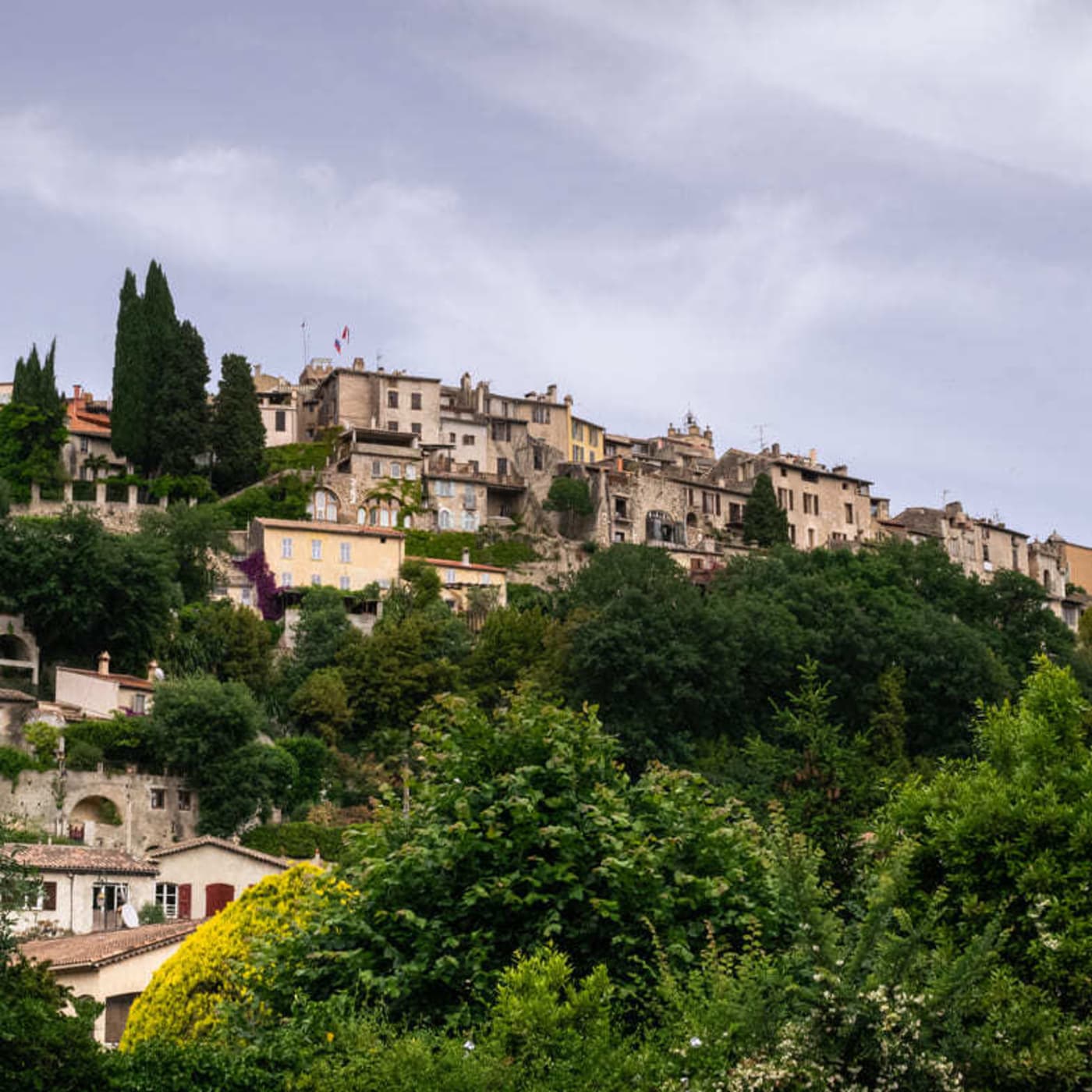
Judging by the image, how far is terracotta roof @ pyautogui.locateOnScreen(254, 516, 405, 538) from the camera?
268ft

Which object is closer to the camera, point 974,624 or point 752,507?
point 974,624

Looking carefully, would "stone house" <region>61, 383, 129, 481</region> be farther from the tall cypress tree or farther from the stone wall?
the stone wall

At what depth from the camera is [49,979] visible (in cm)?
2669

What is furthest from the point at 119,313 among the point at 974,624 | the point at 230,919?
the point at 230,919

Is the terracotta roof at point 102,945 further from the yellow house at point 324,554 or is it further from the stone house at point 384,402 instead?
the stone house at point 384,402

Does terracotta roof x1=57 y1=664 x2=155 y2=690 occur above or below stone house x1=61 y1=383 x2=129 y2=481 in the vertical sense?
below

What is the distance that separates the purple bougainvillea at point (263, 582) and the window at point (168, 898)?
31791 millimetres

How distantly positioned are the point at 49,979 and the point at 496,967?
31.6 ft

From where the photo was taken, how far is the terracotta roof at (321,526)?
81688 mm

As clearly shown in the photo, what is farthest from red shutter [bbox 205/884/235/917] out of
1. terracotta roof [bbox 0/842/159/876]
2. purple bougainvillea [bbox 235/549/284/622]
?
purple bougainvillea [bbox 235/549/284/622]

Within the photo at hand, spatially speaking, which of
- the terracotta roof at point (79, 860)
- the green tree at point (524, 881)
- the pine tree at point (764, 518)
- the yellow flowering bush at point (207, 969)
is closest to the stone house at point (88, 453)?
the pine tree at point (764, 518)

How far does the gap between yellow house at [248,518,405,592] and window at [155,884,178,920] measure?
32963 millimetres

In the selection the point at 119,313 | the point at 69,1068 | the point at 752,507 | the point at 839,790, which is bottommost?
the point at 69,1068

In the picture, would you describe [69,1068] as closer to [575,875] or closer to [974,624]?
[575,875]
